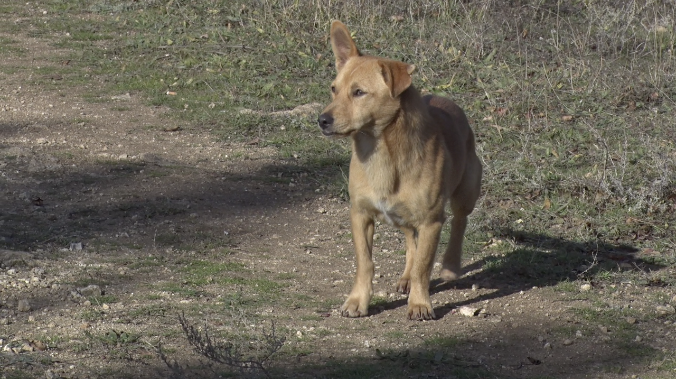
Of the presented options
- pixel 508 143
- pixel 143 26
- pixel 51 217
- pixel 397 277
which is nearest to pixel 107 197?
pixel 51 217

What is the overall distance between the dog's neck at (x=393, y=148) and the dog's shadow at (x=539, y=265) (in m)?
0.91

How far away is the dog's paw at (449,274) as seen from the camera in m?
6.34

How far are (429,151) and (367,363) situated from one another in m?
1.44

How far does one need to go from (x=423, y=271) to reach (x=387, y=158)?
2.37 ft

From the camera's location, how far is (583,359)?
4.99 m

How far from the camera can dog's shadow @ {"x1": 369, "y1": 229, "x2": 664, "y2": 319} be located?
6.26 meters

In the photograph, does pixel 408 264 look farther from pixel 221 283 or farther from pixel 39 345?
pixel 39 345

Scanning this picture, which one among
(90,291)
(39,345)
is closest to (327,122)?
(90,291)

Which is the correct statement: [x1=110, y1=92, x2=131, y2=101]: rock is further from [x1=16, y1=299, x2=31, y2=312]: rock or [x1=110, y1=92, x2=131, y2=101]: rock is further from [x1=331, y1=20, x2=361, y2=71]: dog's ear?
[x1=16, y1=299, x2=31, y2=312]: rock

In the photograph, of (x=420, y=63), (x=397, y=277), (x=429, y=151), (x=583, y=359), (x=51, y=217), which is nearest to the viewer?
Answer: (x=583, y=359)

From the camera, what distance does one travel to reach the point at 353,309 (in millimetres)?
5516

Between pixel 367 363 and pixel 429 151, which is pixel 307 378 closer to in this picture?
pixel 367 363

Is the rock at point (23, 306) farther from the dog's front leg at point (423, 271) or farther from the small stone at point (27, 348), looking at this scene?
the dog's front leg at point (423, 271)

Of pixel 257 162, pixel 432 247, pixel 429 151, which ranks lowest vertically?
pixel 257 162
